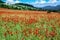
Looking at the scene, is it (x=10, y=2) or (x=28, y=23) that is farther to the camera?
(x=10, y=2)

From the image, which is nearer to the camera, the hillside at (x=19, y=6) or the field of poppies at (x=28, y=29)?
the field of poppies at (x=28, y=29)

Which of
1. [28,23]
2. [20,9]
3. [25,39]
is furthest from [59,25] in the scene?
[20,9]

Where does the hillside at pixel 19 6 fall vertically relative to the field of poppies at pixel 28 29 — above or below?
above

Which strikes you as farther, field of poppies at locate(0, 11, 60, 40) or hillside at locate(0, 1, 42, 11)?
hillside at locate(0, 1, 42, 11)

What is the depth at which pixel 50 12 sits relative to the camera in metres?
5.45

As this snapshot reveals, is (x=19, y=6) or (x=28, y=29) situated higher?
(x=19, y=6)

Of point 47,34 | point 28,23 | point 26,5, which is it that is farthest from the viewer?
point 26,5

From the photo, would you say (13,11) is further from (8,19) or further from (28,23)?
(28,23)

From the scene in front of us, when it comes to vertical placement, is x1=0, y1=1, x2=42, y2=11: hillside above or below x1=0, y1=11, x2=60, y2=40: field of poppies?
above

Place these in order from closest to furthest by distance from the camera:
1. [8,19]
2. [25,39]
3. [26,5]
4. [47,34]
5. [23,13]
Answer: [25,39]
[47,34]
[8,19]
[23,13]
[26,5]

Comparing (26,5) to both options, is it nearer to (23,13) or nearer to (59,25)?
(23,13)

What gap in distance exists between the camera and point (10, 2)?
5.37 m

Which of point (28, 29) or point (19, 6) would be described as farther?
point (19, 6)

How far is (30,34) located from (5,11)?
2.13 m
